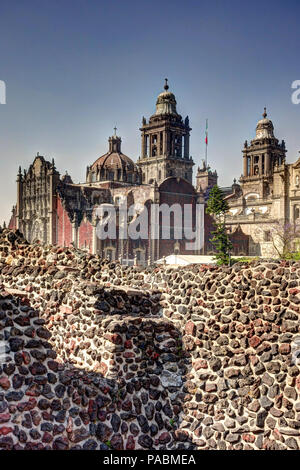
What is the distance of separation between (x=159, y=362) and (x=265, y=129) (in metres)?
65.2

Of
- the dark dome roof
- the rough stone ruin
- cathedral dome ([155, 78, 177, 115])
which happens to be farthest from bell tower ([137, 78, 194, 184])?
the rough stone ruin

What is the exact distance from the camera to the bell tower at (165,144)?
228 feet

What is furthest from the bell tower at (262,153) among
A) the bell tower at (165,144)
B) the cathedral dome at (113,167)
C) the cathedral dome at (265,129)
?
the cathedral dome at (113,167)

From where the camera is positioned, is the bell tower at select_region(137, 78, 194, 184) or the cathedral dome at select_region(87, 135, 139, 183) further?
the bell tower at select_region(137, 78, 194, 184)

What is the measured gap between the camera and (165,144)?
70.1m

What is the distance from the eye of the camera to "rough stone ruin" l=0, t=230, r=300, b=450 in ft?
18.6

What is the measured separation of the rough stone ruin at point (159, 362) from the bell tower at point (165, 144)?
6155 cm

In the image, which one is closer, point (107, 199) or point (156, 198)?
point (156, 198)

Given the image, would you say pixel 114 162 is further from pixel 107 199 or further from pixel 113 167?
pixel 107 199

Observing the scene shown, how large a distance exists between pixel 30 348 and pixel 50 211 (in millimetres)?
50840

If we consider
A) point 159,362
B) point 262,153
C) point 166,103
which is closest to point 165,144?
point 166,103

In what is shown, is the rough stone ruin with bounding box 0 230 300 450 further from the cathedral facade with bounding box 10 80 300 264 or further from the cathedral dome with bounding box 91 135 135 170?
the cathedral dome with bounding box 91 135 135 170

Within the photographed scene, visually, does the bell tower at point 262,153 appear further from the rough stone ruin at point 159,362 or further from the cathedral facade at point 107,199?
the rough stone ruin at point 159,362
